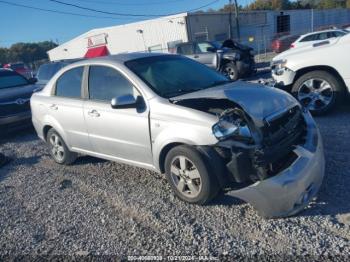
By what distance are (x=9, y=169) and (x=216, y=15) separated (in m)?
34.0

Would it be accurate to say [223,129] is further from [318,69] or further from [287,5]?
[287,5]

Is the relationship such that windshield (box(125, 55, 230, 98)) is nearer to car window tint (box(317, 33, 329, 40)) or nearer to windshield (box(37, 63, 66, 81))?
windshield (box(37, 63, 66, 81))

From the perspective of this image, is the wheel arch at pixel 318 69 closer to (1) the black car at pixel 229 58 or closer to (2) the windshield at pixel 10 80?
(1) the black car at pixel 229 58

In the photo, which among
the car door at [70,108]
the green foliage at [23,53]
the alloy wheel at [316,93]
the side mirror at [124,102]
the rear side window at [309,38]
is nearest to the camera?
the side mirror at [124,102]

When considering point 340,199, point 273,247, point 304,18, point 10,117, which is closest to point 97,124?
point 273,247

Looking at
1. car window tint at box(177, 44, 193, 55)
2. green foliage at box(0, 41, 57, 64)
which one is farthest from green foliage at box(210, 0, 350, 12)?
car window tint at box(177, 44, 193, 55)

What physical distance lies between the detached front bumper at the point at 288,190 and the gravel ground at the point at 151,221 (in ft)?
0.53

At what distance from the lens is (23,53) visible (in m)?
75.2

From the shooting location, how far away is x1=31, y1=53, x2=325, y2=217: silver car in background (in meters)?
3.24

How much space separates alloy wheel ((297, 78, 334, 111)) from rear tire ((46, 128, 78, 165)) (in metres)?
4.23

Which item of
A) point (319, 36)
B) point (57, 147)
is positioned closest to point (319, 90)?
point (57, 147)

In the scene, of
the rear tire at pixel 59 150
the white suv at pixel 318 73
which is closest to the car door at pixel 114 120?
the rear tire at pixel 59 150

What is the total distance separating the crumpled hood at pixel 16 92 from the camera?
831 cm

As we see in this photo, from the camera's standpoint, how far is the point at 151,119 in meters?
3.96
